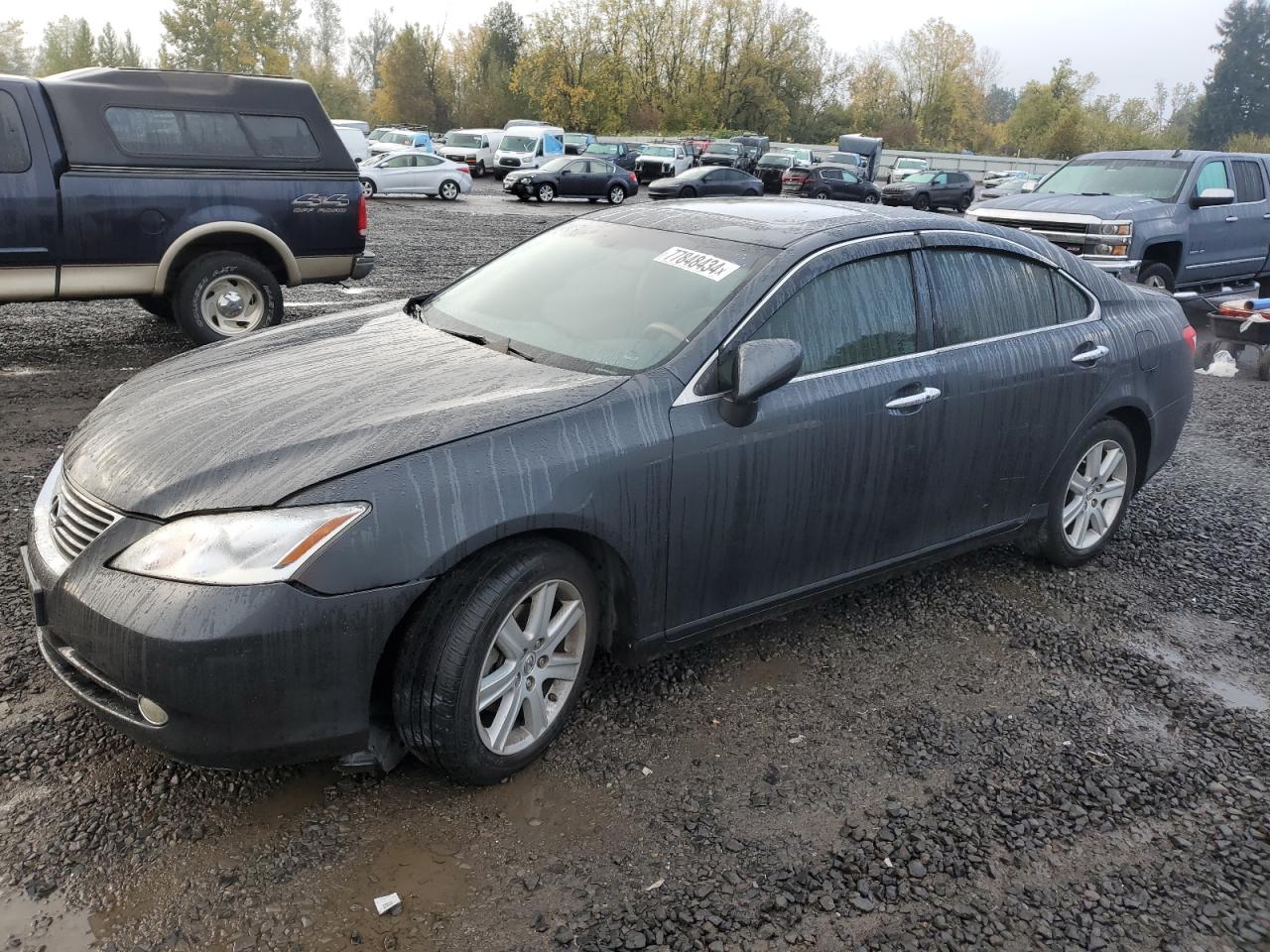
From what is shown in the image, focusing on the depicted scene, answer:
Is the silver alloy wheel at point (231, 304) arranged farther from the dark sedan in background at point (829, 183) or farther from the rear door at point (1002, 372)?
the dark sedan in background at point (829, 183)

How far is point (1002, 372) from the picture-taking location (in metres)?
4.09

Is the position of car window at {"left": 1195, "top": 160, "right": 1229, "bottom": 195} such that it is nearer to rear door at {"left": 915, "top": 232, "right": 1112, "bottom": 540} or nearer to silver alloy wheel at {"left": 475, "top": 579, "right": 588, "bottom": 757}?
rear door at {"left": 915, "top": 232, "right": 1112, "bottom": 540}

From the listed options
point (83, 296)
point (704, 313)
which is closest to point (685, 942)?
point (704, 313)

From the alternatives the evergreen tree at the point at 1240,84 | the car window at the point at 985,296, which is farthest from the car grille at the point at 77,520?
the evergreen tree at the point at 1240,84

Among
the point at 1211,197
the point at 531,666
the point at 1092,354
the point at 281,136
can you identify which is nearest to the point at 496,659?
the point at 531,666

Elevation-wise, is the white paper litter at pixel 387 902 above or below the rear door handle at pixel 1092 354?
below

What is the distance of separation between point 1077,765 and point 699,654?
4.43ft

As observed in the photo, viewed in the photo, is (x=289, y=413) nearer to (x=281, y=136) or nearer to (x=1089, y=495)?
(x=1089, y=495)

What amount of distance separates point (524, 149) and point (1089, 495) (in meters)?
34.5

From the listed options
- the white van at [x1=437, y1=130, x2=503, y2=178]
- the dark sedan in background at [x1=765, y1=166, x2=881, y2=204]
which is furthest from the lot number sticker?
the white van at [x1=437, y1=130, x2=503, y2=178]

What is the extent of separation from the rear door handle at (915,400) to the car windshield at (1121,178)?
915cm

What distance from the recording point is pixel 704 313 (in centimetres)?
344

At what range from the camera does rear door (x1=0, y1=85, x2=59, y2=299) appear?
7.14 metres

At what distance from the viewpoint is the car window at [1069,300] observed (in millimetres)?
4473
